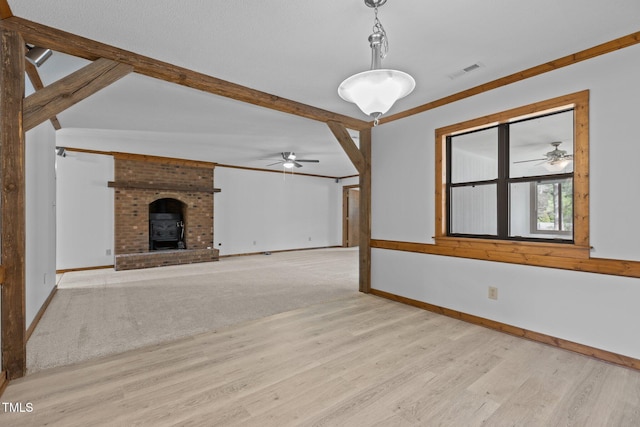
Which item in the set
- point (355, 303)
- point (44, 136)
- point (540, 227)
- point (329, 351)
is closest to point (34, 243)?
point (44, 136)

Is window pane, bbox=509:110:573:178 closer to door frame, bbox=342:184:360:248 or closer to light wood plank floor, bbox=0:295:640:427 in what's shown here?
light wood plank floor, bbox=0:295:640:427

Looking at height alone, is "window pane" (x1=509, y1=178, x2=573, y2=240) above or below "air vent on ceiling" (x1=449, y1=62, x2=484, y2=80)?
below

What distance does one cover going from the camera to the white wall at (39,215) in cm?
288

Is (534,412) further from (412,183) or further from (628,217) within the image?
(412,183)

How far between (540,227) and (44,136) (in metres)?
8.23

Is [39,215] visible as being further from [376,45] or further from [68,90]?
[376,45]

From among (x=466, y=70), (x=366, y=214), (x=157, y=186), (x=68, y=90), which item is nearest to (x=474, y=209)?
(x=366, y=214)

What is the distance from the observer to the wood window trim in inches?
97.8

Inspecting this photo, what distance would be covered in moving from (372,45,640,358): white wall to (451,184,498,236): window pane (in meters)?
0.39

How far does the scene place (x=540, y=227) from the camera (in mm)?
6148

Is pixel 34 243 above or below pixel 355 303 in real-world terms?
above

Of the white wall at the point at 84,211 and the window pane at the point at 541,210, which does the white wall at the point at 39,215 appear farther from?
the window pane at the point at 541,210

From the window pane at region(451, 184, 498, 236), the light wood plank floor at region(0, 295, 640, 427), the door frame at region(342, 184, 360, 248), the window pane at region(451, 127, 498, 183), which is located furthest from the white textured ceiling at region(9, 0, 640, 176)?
the door frame at region(342, 184, 360, 248)

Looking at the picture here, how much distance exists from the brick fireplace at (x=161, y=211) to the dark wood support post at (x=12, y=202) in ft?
14.6
